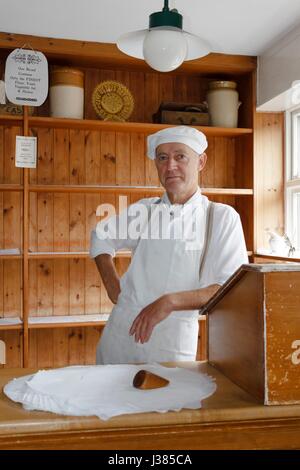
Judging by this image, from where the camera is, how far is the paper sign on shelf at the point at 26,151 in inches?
127

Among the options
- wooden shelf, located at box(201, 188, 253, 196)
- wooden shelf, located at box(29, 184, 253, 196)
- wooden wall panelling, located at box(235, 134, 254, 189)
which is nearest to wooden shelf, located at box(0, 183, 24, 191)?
wooden shelf, located at box(29, 184, 253, 196)

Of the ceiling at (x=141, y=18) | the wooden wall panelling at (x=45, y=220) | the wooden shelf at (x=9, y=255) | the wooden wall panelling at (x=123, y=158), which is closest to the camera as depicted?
the ceiling at (x=141, y=18)

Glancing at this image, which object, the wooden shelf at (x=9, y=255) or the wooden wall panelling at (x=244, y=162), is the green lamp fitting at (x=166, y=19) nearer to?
the wooden shelf at (x=9, y=255)

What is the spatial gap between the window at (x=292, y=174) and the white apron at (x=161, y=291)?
171cm

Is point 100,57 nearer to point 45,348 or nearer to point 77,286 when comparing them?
point 77,286

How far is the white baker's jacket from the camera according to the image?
74.3 inches

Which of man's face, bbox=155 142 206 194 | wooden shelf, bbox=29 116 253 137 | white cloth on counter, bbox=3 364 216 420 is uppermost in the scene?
wooden shelf, bbox=29 116 253 137

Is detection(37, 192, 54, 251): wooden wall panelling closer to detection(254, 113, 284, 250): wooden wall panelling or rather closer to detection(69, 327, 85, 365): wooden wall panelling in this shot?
detection(69, 327, 85, 365): wooden wall panelling

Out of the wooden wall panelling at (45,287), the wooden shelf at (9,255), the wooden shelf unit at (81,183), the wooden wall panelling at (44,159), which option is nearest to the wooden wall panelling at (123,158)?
the wooden shelf unit at (81,183)

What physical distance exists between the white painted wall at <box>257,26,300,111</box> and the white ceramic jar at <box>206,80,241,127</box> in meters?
0.18

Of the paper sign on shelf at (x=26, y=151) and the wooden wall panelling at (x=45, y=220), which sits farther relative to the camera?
the wooden wall panelling at (x=45, y=220)

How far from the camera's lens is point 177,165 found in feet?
6.55
